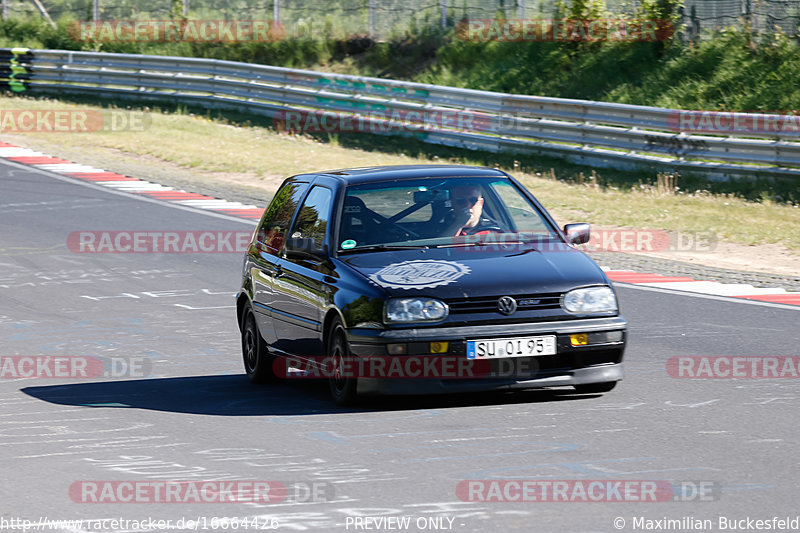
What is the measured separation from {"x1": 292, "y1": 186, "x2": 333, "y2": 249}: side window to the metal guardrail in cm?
1341

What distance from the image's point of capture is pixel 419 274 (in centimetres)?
814

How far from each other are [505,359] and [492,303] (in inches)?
13.5

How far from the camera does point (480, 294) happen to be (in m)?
7.91

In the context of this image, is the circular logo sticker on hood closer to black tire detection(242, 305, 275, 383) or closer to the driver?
the driver

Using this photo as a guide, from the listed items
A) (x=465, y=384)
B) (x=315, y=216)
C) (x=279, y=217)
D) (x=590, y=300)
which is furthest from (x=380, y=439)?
(x=279, y=217)

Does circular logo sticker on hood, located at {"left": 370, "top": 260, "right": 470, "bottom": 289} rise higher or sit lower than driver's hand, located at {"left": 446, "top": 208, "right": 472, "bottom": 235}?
lower

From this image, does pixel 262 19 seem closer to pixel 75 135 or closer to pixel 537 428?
pixel 75 135

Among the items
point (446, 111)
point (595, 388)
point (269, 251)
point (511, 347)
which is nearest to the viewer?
point (511, 347)

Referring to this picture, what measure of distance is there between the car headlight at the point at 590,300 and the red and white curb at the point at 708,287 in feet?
17.6

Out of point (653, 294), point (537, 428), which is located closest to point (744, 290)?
point (653, 294)

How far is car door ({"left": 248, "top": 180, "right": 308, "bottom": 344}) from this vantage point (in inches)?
380

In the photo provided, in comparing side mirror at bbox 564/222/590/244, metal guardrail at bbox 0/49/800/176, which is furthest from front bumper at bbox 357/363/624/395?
metal guardrail at bbox 0/49/800/176

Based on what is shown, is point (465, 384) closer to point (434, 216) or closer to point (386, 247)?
point (386, 247)

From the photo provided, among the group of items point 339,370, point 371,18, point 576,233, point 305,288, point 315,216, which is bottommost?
point 339,370
